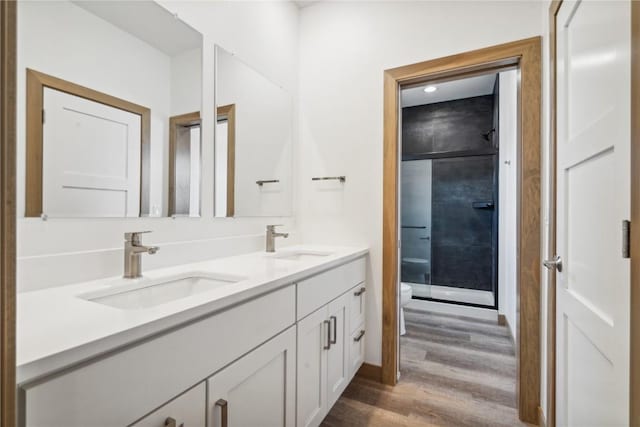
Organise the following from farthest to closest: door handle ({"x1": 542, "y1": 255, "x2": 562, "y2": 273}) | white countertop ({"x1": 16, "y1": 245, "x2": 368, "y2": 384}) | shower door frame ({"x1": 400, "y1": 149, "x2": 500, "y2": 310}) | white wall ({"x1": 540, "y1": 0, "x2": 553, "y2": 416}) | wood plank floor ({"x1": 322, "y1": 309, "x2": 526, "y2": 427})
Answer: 1. shower door frame ({"x1": 400, "y1": 149, "x2": 500, "y2": 310})
2. wood plank floor ({"x1": 322, "y1": 309, "x2": 526, "y2": 427})
3. white wall ({"x1": 540, "y1": 0, "x2": 553, "y2": 416})
4. door handle ({"x1": 542, "y1": 255, "x2": 562, "y2": 273})
5. white countertop ({"x1": 16, "y1": 245, "x2": 368, "y2": 384})

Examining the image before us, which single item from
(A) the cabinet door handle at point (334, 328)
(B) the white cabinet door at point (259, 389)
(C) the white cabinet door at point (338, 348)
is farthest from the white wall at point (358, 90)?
(B) the white cabinet door at point (259, 389)

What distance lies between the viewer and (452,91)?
3557 millimetres

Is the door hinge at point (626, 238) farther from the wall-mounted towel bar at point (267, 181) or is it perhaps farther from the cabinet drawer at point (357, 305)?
the wall-mounted towel bar at point (267, 181)

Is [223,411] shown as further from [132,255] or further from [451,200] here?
[451,200]

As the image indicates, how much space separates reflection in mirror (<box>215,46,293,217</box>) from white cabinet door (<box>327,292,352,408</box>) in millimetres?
737

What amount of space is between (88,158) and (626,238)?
1590mm

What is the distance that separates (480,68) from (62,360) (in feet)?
6.98

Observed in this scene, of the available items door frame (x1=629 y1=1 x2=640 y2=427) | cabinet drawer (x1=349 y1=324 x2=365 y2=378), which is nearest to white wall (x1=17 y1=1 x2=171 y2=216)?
cabinet drawer (x1=349 y1=324 x2=365 y2=378)

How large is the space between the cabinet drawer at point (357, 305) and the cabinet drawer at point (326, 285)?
0.15ft

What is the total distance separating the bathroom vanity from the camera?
0.57 m

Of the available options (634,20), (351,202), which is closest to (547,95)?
(634,20)

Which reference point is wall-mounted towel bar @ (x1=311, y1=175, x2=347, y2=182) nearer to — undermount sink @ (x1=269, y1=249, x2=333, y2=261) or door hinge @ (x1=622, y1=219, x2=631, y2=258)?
undermount sink @ (x1=269, y1=249, x2=333, y2=261)

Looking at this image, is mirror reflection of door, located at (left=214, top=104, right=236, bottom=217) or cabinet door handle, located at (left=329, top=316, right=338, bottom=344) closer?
cabinet door handle, located at (left=329, top=316, right=338, bottom=344)

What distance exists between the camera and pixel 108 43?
3.83 ft
